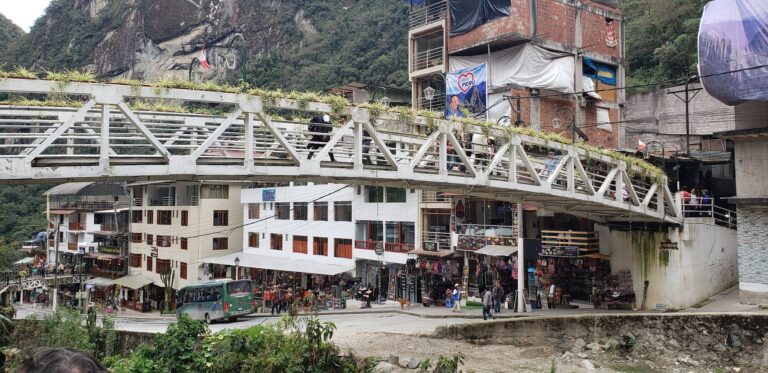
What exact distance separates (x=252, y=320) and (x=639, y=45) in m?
31.2

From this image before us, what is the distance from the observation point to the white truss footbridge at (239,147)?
11.1m

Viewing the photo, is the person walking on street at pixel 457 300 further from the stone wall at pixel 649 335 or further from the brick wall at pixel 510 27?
the brick wall at pixel 510 27

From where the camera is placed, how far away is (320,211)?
3769 cm

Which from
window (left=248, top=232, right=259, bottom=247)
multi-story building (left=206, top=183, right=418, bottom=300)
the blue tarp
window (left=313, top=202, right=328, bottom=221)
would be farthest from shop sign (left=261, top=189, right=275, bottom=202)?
the blue tarp

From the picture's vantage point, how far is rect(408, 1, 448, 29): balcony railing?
33.0 meters

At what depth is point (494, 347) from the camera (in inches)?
680

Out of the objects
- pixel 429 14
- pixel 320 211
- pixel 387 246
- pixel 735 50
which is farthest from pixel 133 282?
pixel 735 50

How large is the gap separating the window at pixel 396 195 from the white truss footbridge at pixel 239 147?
11860mm

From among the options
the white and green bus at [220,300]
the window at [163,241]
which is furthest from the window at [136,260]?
the white and green bus at [220,300]

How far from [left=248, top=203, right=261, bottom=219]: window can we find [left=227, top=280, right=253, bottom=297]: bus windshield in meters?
14.6

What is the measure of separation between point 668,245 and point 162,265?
3620 centimetres

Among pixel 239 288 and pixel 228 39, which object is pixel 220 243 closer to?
pixel 239 288

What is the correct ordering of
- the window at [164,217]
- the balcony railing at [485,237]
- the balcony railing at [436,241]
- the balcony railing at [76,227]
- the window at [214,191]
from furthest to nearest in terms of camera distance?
1. the balcony railing at [76,227]
2. the window at [164,217]
3. the window at [214,191]
4. the balcony railing at [436,241]
5. the balcony railing at [485,237]

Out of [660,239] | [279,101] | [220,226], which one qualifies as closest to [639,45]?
[660,239]
